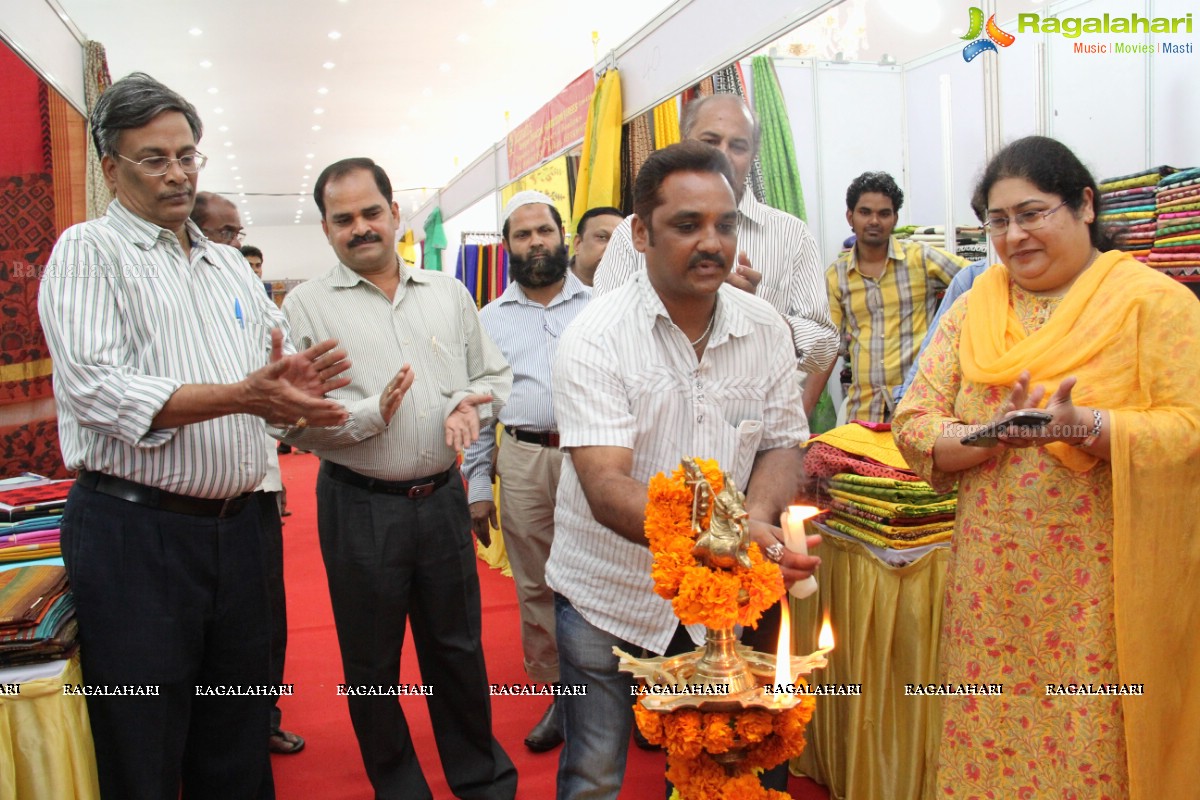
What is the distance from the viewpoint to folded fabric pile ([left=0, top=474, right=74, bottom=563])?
8.22 ft

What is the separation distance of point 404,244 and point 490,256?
6.17 meters

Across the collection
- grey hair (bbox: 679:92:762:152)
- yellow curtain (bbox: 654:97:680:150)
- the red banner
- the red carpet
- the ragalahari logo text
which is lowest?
the red carpet

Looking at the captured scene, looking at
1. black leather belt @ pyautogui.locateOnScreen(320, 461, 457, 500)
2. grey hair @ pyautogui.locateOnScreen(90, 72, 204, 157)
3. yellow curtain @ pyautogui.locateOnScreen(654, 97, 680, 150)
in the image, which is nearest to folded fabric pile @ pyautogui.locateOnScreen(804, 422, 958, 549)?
black leather belt @ pyautogui.locateOnScreen(320, 461, 457, 500)

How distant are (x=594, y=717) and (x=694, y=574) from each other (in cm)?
72

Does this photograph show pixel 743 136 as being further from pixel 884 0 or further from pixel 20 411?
pixel 20 411

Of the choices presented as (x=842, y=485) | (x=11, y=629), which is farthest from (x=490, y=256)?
(x=11, y=629)

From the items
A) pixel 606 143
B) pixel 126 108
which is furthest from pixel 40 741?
pixel 606 143

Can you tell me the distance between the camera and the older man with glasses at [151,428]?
1.81 meters

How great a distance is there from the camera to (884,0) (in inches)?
136

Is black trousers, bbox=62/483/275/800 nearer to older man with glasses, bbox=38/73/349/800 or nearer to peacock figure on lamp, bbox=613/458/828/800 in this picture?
older man with glasses, bbox=38/73/349/800

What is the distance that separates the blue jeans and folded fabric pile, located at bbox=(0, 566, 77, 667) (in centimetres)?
110

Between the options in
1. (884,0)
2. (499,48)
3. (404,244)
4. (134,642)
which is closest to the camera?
(134,642)

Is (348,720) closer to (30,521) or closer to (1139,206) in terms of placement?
(30,521)

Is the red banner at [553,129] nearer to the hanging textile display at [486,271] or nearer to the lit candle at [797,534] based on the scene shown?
the hanging textile display at [486,271]
